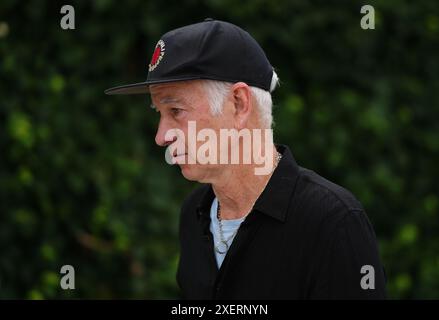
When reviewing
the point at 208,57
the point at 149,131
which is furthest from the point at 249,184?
the point at 149,131

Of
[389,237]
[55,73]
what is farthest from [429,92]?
[55,73]

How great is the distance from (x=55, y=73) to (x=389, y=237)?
2375 mm

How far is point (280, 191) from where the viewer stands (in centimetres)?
210

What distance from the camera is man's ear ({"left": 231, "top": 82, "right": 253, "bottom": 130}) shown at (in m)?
2.05

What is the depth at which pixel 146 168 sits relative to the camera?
445 centimetres

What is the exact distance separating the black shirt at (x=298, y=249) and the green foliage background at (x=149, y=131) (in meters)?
2.06

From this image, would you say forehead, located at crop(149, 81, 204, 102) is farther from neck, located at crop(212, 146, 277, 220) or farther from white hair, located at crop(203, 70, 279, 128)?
neck, located at crop(212, 146, 277, 220)

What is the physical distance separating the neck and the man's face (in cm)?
6

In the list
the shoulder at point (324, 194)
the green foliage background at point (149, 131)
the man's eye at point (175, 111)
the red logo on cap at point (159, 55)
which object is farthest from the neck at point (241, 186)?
the green foliage background at point (149, 131)

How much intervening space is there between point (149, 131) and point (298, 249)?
2691 millimetres

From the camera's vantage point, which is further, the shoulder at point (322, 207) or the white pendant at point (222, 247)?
the white pendant at point (222, 247)

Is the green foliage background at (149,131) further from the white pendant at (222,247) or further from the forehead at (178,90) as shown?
the forehead at (178,90)

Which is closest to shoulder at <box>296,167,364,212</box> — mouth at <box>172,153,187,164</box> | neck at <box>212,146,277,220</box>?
neck at <box>212,146,277,220</box>

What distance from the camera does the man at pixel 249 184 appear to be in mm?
1949
